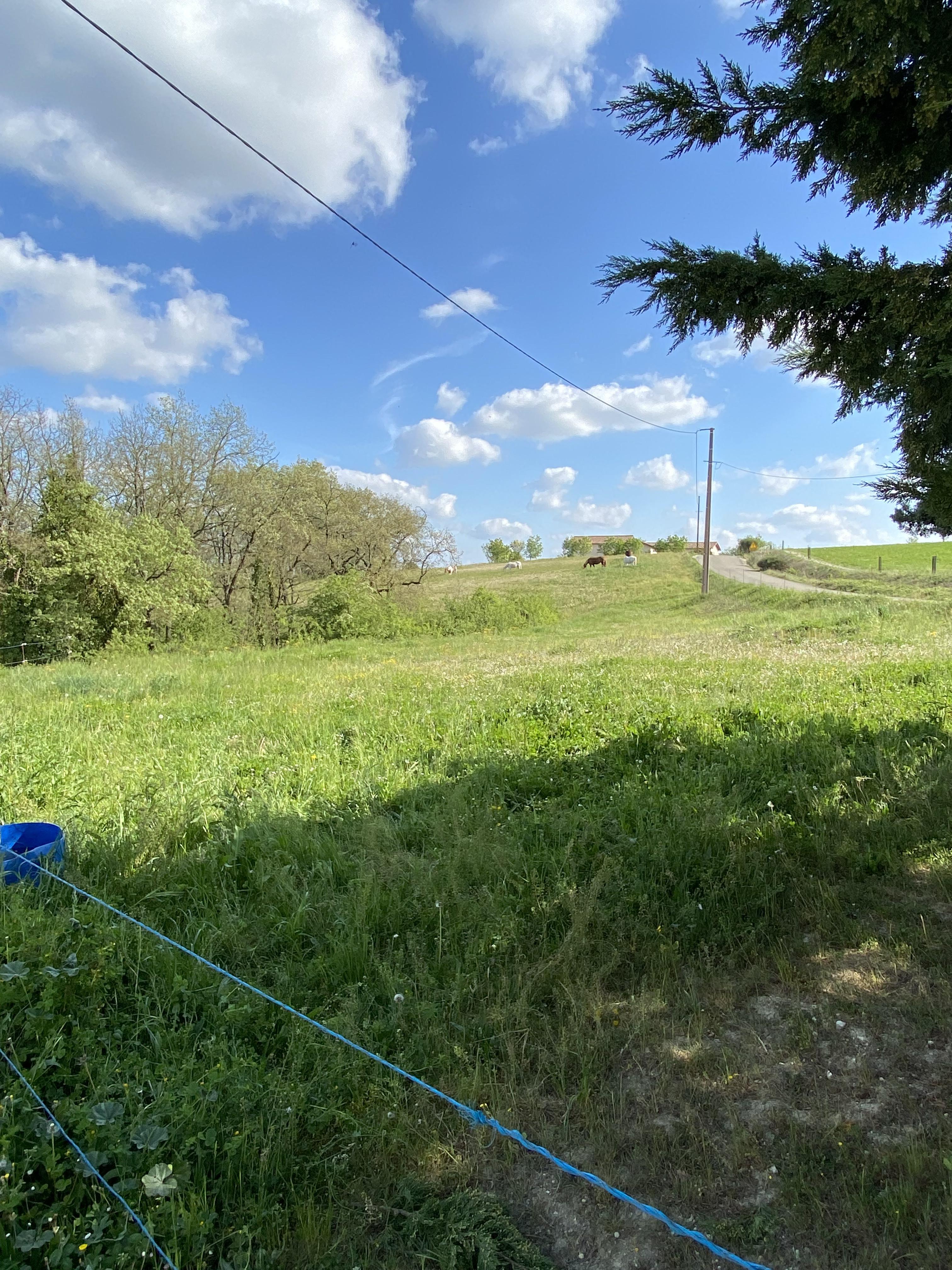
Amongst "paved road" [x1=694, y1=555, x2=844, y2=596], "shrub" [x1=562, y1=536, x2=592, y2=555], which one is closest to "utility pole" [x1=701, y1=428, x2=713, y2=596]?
"paved road" [x1=694, y1=555, x2=844, y2=596]

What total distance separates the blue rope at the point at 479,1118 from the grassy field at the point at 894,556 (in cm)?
3689

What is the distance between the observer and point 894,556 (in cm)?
5441

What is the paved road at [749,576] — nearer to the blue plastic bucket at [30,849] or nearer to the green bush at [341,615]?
the green bush at [341,615]

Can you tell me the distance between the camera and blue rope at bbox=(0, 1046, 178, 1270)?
1.81m

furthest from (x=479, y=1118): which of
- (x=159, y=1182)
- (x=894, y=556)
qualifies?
(x=894, y=556)

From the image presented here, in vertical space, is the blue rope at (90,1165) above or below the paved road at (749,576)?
below

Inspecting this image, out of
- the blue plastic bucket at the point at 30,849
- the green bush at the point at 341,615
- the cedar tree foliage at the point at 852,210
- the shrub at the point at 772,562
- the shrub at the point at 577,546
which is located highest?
the shrub at the point at 577,546

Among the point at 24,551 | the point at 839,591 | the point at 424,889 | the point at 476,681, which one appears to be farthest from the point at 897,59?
the point at 839,591

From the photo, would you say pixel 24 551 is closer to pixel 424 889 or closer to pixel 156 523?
pixel 156 523

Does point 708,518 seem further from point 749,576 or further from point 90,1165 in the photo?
point 90,1165

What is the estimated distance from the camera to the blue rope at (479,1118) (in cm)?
177

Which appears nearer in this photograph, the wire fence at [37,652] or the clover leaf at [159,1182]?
the clover leaf at [159,1182]

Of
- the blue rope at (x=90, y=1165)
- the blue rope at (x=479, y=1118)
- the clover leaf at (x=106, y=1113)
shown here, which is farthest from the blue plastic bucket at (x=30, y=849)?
the clover leaf at (x=106, y=1113)

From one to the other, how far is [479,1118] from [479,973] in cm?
88
